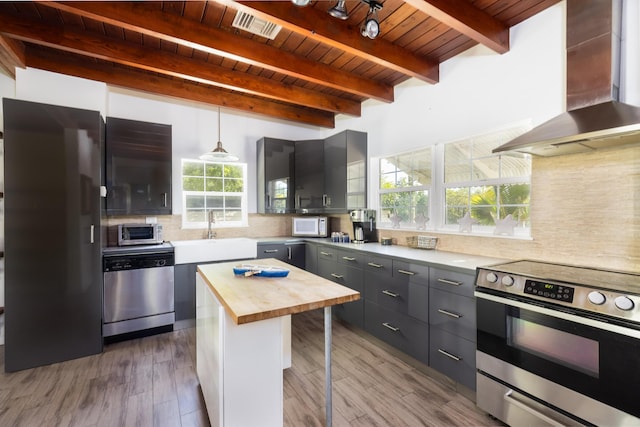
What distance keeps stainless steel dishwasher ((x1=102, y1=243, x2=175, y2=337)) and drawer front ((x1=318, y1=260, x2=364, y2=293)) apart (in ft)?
5.73

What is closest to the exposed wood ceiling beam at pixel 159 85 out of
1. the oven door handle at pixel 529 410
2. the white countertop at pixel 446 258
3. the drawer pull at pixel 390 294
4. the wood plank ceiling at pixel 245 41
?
the wood plank ceiling at pixel 245 41

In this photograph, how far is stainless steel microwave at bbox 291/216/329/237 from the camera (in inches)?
165

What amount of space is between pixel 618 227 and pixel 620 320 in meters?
0.79

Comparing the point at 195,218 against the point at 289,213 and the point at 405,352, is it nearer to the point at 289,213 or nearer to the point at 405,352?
the point at 289,213

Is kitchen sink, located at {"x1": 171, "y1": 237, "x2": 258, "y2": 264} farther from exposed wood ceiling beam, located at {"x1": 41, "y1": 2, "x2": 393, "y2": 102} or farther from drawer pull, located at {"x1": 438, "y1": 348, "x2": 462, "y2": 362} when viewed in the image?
drawer pull, located at {"x1": 438, "y1": 348, "x2": 462, "y2": 362}

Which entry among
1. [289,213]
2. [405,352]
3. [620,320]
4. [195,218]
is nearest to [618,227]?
[620,320]

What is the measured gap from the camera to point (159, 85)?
Answer: 10.6ft

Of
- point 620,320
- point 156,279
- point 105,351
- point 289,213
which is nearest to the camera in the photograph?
point 620,320

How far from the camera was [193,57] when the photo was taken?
284 centimetres

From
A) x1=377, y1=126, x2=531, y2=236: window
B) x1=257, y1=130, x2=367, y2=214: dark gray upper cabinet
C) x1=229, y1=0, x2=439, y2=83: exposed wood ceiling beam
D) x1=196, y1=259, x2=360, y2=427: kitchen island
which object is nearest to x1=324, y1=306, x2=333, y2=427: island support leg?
x1=196, y1=259, x2=360, y2=427: kitchen island

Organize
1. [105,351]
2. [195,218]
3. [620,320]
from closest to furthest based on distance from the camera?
[620,320] → [105,351] → [195,218]

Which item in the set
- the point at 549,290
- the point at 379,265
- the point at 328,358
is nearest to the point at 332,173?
the point at 379,265

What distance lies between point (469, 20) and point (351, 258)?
2301 mm

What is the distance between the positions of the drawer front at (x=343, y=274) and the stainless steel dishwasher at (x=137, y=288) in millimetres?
1746
